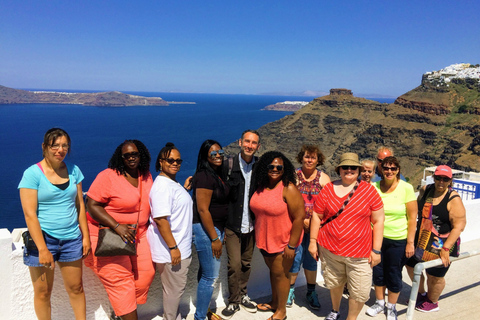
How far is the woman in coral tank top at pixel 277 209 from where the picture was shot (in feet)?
8.21

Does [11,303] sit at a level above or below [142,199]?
below

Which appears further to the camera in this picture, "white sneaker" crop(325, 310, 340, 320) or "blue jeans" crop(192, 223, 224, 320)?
"white sneaker" crop(325, 310, 340, 320)

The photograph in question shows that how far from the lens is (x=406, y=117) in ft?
268

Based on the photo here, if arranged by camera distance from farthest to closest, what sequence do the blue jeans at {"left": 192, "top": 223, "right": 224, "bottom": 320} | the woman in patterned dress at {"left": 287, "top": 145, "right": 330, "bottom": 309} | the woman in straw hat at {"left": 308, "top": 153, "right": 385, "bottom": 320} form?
the woman in patterned dress at {"left": 287, "top": 145, "right": 330, "bottom": 309}
the blue jeans at {"left": 192, "top": 223, "right": 224, "bottom": 320}
the woman in straw hat at {"left": 308, "top": 153, "right": 385, "bottom": 320}

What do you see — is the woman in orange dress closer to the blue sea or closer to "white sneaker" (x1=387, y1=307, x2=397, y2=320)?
"white sneaker" (x1=387, y1=307, x2=397, y2=320)

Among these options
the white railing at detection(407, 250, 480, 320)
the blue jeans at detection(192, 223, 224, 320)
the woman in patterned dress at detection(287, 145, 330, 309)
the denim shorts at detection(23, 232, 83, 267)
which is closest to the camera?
the denim shorts at detection(23, 232, 83, 267)

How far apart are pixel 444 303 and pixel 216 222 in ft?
7.71

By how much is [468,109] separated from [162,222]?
279ft

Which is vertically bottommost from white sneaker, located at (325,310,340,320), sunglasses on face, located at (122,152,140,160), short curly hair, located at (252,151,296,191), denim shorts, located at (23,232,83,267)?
white sneaker, located at (325,310,340,320)

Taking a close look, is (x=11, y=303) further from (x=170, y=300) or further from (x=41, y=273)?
(x=170, y=300)

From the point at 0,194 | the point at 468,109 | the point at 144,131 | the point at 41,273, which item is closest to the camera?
the point at 41,273

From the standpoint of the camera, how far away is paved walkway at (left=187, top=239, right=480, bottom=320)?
2.93 metres

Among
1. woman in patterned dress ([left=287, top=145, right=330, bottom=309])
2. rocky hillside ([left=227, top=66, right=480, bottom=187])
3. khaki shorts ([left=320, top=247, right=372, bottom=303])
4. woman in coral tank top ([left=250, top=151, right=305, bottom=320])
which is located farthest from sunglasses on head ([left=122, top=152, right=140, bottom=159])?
rocky hillside ([left=227, top=66, right=480, bottom=187])

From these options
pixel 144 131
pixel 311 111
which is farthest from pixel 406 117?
pixel 144 131
